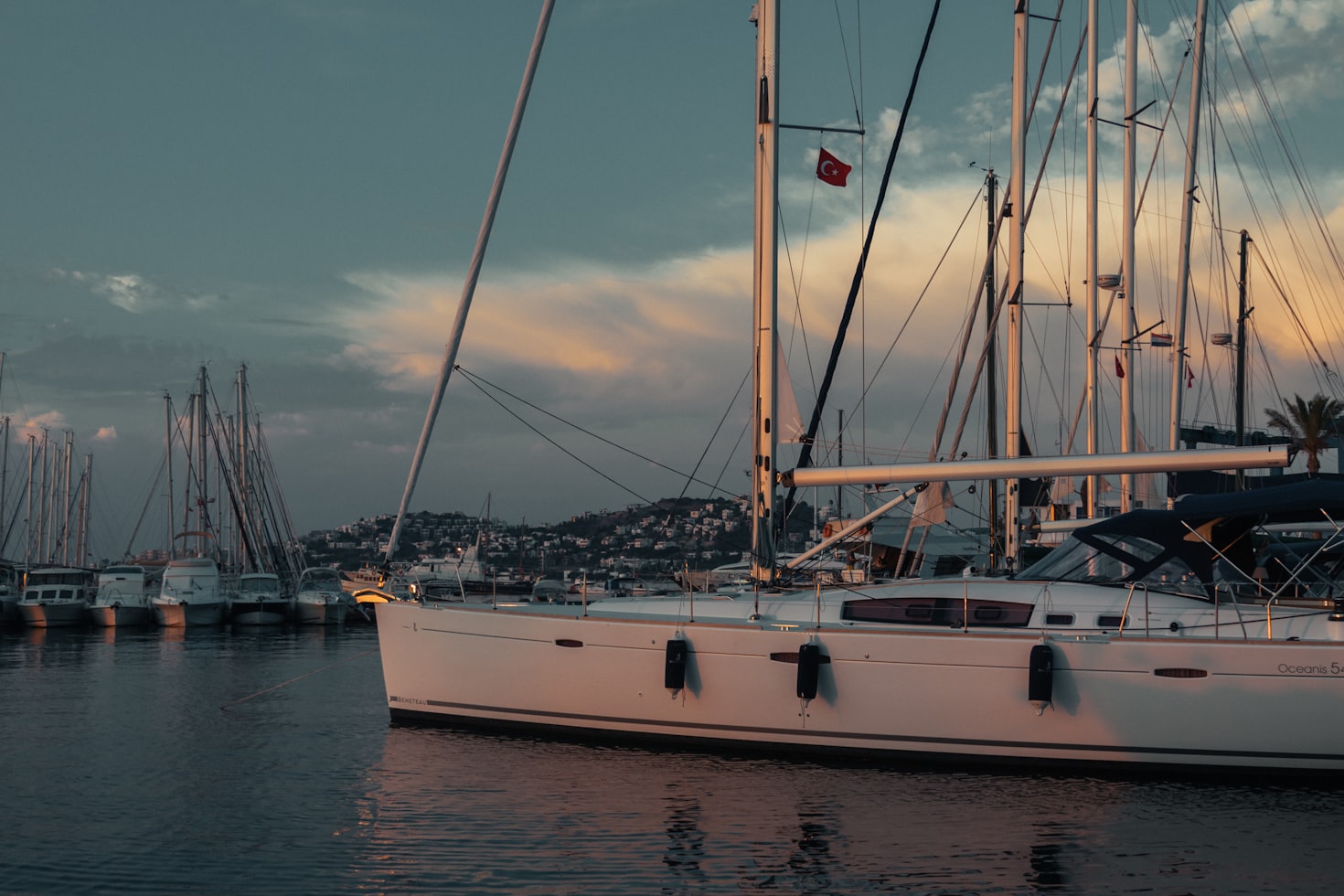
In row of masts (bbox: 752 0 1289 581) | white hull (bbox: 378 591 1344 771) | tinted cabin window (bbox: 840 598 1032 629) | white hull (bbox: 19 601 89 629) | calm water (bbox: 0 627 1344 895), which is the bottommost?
white hull (bbox: 19 601 89 629)

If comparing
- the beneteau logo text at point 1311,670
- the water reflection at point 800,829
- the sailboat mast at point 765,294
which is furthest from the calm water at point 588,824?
the sailboat mast at point 765,294

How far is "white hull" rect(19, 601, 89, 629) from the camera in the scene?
4953 cm

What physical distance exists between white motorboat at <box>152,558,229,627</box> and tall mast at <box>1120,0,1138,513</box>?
3936 centimetres

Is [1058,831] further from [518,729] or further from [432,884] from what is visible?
[518,729]

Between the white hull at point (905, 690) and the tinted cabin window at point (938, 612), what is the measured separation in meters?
0.50

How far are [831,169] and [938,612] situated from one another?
6426 mm

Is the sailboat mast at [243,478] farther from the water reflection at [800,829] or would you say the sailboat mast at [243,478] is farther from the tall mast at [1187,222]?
the water reflection at [800,829]

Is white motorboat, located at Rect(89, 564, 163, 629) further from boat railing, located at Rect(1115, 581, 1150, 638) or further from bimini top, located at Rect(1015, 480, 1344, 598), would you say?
boat railing, located at Rect(1115, 581, 1150, 638)

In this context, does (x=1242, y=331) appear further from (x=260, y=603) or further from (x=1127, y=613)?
(x=260, y=603)

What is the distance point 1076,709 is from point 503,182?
420 inches

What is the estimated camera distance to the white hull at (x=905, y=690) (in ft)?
41.4

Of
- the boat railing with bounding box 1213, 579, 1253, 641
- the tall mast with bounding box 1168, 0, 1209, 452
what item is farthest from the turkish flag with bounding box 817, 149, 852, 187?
the tall mast with bounding box 1168, 0, 1209, 452

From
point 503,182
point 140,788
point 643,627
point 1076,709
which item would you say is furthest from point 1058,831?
point 503,182

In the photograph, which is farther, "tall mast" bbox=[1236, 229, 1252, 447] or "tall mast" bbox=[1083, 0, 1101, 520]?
"tall mast" bbox=[1236, 229, 1252, 447]
